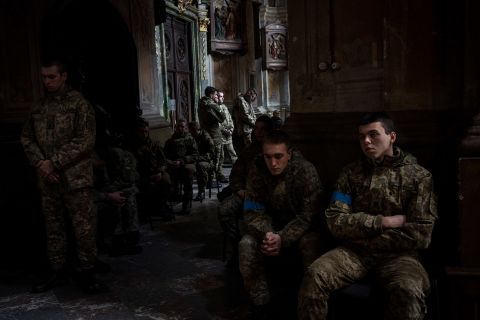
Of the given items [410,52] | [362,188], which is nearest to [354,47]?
[410,52]

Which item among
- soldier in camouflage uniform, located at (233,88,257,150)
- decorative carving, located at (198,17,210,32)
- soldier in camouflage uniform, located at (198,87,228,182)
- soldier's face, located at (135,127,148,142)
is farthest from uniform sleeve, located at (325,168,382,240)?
decorative carving, located at (198,17,210,32)

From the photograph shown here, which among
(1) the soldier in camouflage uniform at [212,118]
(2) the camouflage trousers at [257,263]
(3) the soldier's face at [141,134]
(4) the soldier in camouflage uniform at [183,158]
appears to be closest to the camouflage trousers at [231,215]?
(2) the camouflage trousers at [257,263]

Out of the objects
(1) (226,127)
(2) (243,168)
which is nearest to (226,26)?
(1) (226,127)

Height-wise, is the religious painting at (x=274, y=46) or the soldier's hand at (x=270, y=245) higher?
the religious painting at (x=274, y=46)

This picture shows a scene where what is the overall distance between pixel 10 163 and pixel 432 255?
429 centimetres

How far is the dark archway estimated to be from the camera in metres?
→ 6.96

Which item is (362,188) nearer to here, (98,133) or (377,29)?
(377,29)

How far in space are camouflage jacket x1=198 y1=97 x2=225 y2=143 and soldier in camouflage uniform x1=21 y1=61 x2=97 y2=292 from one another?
5.94 metres

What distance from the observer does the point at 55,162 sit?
13.0ft

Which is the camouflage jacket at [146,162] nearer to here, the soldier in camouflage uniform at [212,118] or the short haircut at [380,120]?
the soldier in camouflage uniform at [212,118]

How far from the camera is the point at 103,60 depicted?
7.82 m

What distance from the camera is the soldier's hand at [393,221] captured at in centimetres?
275

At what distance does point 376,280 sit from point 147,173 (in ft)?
13.9

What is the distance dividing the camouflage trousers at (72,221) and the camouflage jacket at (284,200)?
1495mm
